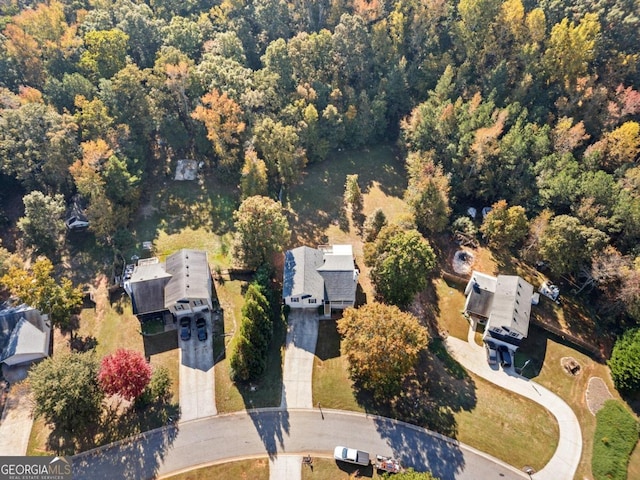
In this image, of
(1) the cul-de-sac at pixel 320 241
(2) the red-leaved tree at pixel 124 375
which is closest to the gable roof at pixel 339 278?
(1) the cul-de-sac at pixel 320 241

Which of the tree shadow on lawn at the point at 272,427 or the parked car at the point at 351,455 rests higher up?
the tree shadow on lawn at the point at 272,427

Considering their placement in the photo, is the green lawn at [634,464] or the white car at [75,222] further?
the white car at [75,222]

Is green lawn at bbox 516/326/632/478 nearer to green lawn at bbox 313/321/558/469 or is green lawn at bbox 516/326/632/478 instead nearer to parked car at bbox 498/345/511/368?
parked car at bbox 498/345/511/368

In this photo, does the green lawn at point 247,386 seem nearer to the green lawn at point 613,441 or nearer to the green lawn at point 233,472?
the green lawn at point 233,472

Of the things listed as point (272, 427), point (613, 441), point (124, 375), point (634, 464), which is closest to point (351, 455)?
point (272, 427)

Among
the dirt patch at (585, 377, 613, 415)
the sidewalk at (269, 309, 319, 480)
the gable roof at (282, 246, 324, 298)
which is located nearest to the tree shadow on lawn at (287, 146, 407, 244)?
the gable roof at (282, 246, 324, 298)

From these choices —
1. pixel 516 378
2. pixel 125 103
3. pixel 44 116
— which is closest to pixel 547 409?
pixel 516 378

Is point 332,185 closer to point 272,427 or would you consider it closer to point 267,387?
point 267,387
